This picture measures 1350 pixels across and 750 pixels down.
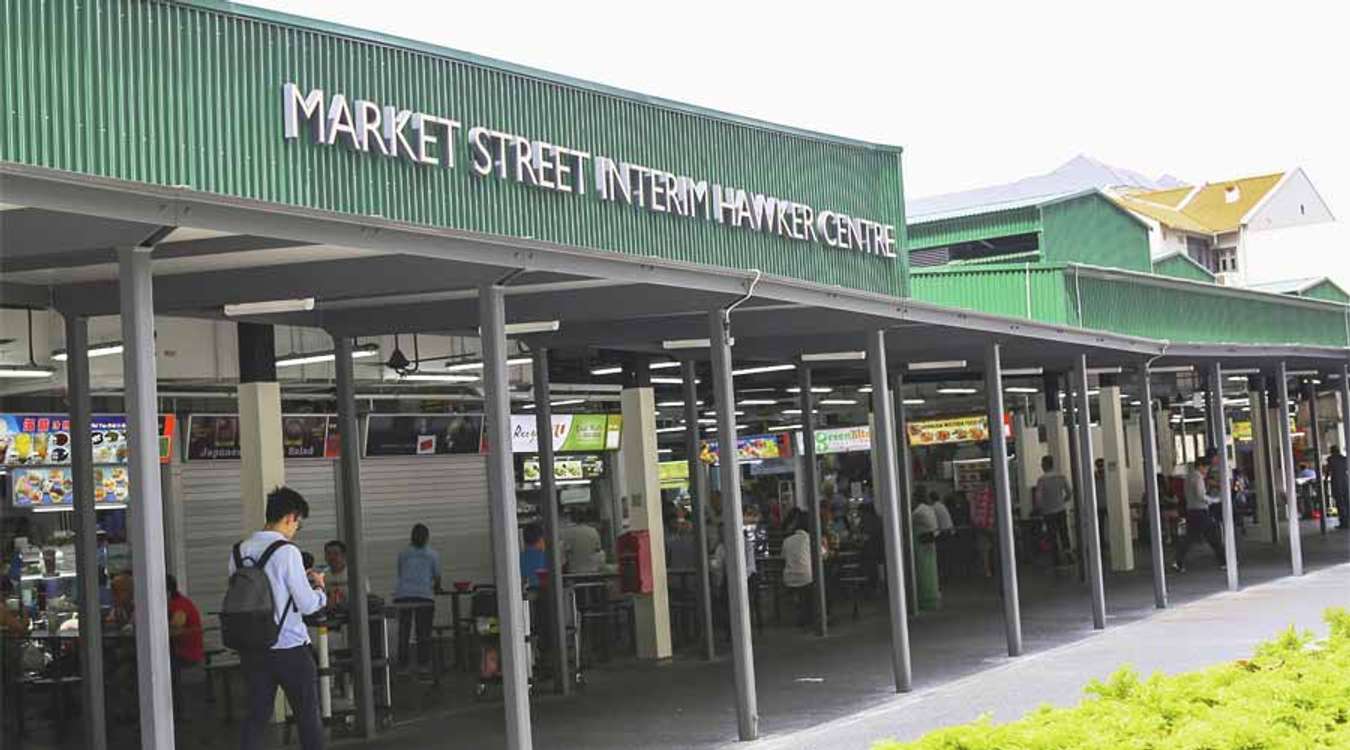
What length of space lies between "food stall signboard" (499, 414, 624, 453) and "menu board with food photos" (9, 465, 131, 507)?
16.4 ft

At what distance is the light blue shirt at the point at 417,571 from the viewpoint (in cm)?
1716

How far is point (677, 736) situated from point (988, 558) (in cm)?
1658

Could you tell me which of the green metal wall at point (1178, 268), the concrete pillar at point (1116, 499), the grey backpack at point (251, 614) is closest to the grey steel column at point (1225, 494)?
the concrete pillar at point (1116, 499)

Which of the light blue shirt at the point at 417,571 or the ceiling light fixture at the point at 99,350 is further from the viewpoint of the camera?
the light blue shirt at the point at 417,571

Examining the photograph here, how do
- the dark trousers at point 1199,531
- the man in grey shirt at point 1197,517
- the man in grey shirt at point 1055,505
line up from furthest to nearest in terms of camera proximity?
the man in grey shirt at point 1055,505 < the dark trousers at point 1199,531 < the man in grey shirt at point 1197,517

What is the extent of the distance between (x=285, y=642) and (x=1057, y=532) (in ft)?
65.8

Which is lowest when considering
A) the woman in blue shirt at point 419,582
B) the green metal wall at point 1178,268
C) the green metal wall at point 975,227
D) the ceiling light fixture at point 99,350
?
the woman in blue shirt at point 419,582

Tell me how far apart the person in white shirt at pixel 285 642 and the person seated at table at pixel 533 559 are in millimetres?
7256

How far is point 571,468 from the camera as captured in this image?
23.8 meters

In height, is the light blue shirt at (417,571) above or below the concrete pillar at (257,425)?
below

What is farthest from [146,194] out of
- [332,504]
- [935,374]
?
[935,374]

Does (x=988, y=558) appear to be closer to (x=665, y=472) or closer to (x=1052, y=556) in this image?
(x=1052, y=556)

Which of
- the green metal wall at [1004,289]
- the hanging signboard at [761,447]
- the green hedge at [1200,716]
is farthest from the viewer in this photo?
the hanging signboard at [761,447]

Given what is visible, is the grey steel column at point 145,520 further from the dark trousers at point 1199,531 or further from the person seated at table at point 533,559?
the dark trousers at point 1199,531
